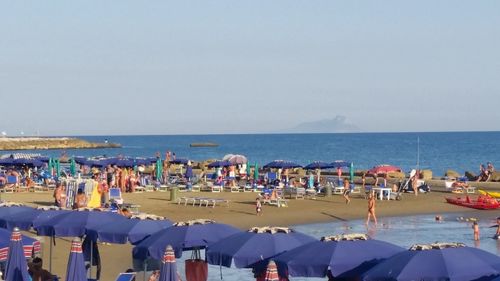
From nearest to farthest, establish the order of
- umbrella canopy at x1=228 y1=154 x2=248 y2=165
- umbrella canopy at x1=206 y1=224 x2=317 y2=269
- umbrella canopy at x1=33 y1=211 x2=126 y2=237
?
umbrella canopy at x1=206 y1=224 x2=317 y2=269, umbrella canopy at x1=33 y1=211 x2=126 y2=237, umbrella canopy at x1=228 y1=154 x2=248 y2=165

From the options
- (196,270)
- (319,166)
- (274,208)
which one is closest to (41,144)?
Answer: (319,166)

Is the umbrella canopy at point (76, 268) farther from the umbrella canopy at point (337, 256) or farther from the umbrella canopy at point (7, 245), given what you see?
the umbrella canopy at point (337, 256)

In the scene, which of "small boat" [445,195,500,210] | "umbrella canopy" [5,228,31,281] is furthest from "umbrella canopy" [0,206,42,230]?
"small boat" [445,195,500,210]

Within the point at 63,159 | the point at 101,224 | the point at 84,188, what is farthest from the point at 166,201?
the point at 63,159

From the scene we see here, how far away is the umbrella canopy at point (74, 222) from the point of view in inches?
647

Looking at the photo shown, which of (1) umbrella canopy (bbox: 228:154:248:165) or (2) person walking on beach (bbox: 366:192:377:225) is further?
(1) umbrella canopy (bbox: 228:154:248:165)

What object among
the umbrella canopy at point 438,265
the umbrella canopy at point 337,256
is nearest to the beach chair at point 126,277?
the umbrella canopy at point 337,256

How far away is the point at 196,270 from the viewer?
1583cm

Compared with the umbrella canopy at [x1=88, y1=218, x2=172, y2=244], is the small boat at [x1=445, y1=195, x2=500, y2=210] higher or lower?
lower

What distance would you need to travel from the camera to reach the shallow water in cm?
2478

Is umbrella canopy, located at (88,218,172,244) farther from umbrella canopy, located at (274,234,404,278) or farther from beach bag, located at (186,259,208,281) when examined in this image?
umbrella canopy, located at (274,234,404,278)

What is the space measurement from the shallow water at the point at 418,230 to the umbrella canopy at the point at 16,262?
8.34m

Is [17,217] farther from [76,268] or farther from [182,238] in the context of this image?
[76,268]

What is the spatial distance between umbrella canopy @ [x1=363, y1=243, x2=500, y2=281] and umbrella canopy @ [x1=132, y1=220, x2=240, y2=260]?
12.7ft
